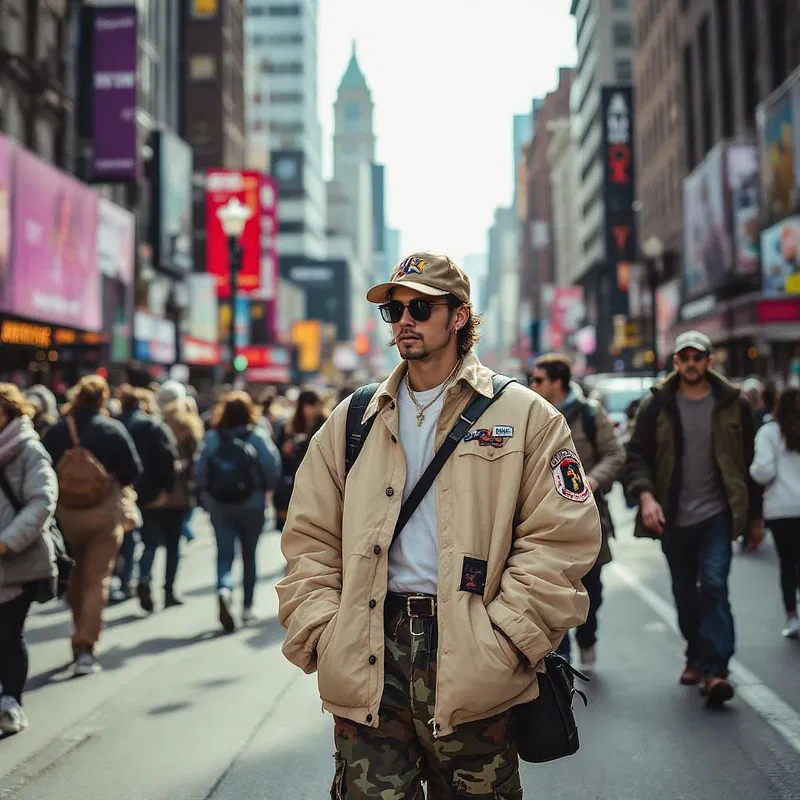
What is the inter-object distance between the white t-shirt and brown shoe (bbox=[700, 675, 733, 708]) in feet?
13.5

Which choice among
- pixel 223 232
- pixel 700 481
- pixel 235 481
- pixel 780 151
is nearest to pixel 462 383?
pixel 700 481

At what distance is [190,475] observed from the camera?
12578 millimetres

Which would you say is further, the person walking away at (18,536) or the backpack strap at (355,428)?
Result: the person walking away at (18,536)

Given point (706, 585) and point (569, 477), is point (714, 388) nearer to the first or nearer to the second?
point (706, 585)

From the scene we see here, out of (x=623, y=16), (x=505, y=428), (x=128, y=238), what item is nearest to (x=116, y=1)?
(x=128, y=238)

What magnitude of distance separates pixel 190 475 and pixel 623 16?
92.2 m

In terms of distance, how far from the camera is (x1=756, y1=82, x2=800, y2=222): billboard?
36000 mm

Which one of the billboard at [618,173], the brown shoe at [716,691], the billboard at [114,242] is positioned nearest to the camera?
the brown shoe at [716,691]

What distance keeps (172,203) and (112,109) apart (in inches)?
637

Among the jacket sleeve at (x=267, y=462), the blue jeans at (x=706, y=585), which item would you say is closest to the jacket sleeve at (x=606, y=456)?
the blue jeans at (x=706, y=585)

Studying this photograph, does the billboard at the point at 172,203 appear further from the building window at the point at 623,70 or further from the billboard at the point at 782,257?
the building window at the point at 623,70

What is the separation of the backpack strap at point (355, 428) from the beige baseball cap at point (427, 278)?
0.33m

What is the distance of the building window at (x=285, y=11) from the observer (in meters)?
145

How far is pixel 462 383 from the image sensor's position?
12.4ft
